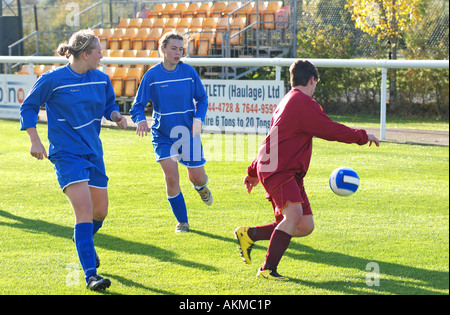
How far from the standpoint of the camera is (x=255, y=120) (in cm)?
1287

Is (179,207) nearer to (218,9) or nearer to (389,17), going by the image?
(389,17)

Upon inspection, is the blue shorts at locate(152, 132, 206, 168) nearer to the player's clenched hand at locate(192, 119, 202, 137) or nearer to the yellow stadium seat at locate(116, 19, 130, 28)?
the player's clenched hand at locate(192, 119, 202, 137)

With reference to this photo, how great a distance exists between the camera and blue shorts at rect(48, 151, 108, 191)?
194 inches

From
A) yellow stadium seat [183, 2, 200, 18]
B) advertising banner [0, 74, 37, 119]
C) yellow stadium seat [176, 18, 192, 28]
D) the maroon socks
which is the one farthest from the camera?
yellow stadium seat [183, 2, 200, 18]

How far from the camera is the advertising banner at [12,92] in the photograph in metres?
15.7

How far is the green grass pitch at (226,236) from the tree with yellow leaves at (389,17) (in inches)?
310

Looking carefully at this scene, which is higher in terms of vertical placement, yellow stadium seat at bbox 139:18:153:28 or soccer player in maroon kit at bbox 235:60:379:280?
yellow stadium seat at bbox 139:18:153:28

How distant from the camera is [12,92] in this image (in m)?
16.1

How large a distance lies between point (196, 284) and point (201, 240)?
1350 millimetres

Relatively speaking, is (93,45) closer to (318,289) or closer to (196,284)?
(196,284)

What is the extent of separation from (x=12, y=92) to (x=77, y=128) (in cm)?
1180

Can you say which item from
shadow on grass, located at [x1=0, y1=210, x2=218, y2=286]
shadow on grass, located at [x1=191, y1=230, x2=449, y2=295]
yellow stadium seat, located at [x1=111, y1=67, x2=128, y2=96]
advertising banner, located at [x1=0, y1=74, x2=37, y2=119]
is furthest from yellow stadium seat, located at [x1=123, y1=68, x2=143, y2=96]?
shadow on grass, located at [x1=191, y1=230, x2=449, y2=295]

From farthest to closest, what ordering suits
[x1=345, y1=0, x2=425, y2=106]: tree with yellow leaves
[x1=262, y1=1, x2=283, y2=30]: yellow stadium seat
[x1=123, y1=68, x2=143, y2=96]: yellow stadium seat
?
[x1=262, y1=1, x2=283, y2=30]: yellow stadium seat < [x1=123, y1=68, x2=143, y2=96]: yellow stadium seat < [x1=345, y1=0, x2=425, y2=106]: tree with yellow leaves

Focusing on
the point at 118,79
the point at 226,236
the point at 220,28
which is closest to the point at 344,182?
the point at 226,236
